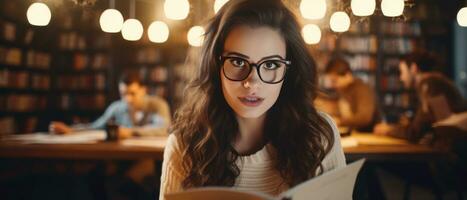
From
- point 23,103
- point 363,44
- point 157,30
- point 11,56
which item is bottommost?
point 23,103

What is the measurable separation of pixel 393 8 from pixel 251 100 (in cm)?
148

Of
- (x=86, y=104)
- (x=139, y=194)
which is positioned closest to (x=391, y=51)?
(x=139, y=194)

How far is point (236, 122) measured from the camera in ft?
3.63

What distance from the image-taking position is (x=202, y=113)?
1.10 meters

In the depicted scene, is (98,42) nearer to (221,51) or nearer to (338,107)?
(338,107)

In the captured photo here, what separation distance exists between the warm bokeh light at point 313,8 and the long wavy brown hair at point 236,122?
4.00 feet

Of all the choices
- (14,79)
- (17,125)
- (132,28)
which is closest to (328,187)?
(132,28)

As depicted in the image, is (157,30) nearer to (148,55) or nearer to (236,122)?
(236,122)

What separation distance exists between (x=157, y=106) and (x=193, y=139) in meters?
2.60

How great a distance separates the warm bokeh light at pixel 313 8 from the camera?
2.25 meters

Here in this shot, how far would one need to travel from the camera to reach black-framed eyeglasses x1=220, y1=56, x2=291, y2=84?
95 cm

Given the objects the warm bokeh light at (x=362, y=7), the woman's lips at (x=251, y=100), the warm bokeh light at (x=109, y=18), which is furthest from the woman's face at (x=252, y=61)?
the warm bokeh light at (x=109, y=18)

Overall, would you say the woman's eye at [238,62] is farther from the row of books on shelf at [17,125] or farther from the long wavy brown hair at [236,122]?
the row of books on shelf at [17,125]

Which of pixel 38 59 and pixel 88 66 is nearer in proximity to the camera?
pixel 38 59
